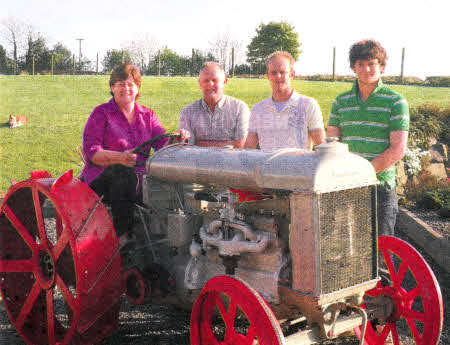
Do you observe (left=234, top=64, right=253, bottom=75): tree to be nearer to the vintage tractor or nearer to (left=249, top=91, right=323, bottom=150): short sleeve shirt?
(left=249, top=91, right=323, bottom=150): short sleeve shirt

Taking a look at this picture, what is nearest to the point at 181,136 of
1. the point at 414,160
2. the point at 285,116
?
the point at 285,116

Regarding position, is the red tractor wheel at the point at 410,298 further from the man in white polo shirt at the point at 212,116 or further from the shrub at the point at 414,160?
the shrub at the point at 414,160

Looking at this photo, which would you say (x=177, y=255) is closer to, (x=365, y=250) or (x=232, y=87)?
(x=365, y=250)

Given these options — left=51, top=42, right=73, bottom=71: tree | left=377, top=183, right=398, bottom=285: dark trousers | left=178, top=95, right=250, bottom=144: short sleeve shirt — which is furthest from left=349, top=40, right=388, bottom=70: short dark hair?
left=51, top=42, right=73, bottom=71: tree

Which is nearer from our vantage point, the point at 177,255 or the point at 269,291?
the point at 269,291

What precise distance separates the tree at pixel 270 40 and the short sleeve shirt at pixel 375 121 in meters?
26.3

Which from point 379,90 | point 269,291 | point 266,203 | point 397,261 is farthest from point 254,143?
point 397,261

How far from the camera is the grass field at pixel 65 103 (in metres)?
10.2

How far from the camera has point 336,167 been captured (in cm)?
254

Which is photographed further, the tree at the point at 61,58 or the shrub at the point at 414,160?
the tree at the point at 61,58

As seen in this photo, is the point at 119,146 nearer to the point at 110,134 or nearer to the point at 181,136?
the point at 110,134

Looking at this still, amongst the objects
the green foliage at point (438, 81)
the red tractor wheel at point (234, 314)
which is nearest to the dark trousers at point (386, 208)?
the red tractor wheel at point (234, 314)

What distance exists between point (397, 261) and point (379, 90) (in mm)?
2444

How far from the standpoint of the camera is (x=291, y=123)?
3924mm
